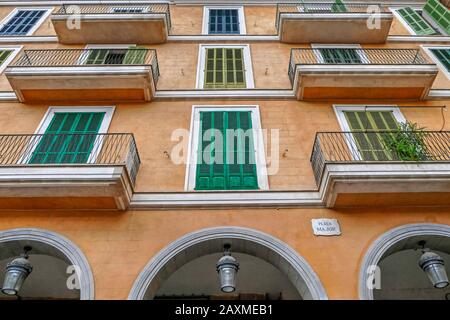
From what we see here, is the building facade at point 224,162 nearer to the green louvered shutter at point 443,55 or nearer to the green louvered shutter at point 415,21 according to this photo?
the green louvered shutter at point 443,55

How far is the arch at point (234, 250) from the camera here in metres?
5.94

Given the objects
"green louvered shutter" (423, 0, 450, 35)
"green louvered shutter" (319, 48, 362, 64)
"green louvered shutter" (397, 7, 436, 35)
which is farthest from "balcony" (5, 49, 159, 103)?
"green louvered shutter" (423, 0, 450, 35)

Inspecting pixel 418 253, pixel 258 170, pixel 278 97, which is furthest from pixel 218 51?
pixel 418 253

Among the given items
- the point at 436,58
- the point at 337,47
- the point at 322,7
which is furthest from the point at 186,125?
the point at 322,7

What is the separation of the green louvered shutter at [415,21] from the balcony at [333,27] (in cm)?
204

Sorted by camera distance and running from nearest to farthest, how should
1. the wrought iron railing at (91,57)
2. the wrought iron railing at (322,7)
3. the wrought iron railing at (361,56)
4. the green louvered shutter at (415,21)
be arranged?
the wrought iron railing at (91,57) < the wrought iron railing at (361,56) < the green louvered shutter at (415,21) < the wrought iron railing at (322,7)

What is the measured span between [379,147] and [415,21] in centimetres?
813

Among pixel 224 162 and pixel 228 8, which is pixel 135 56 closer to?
pixel 224 162

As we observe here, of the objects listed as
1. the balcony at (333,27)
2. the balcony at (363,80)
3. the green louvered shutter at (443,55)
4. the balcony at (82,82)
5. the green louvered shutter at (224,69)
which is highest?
the balcony at (333,27)

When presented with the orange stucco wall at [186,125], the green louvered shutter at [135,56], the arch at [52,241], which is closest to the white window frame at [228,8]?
the green louvered shutter at [135,56]

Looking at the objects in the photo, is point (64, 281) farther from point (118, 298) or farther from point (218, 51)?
point (218, 51)

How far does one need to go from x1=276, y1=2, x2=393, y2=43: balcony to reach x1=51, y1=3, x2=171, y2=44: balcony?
4.12 meters

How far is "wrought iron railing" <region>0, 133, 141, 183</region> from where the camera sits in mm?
7414

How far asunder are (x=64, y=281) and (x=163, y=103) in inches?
195
